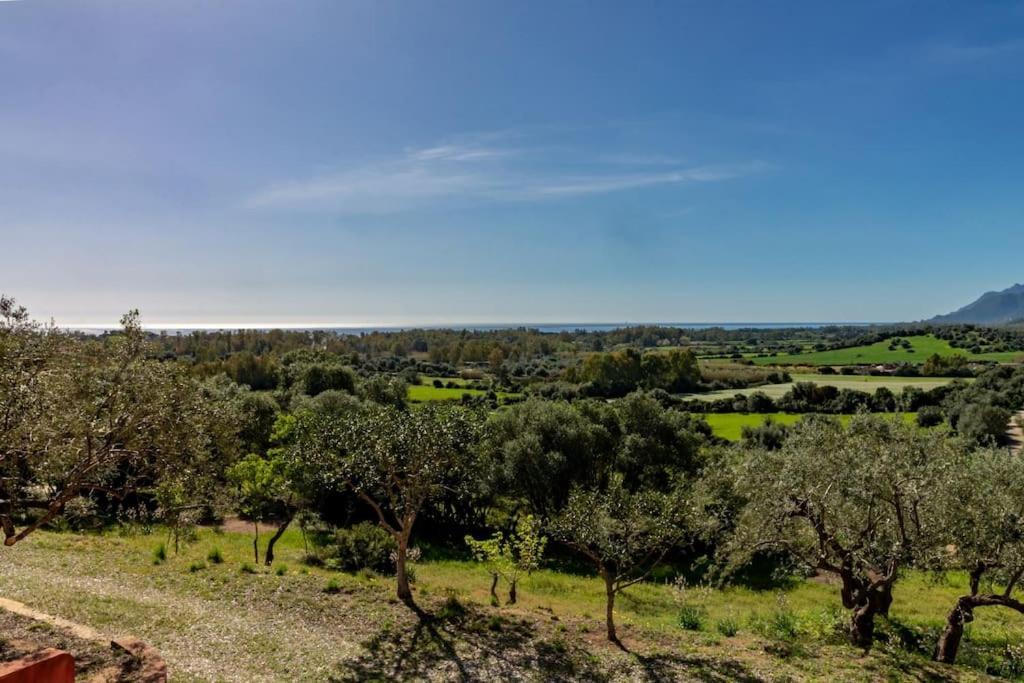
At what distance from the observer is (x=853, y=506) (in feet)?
56.6

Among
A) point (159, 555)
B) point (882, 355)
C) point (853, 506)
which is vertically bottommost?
point (159, 555)

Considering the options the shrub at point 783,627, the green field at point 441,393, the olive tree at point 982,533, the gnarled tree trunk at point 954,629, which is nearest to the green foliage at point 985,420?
the shrub at point 783,627

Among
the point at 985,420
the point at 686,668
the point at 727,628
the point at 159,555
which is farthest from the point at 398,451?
the point at 985,420

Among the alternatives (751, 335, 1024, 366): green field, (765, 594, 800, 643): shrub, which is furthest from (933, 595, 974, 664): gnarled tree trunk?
(751, 335, 1024, 366): green field

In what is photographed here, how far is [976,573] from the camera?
15828 millimetres

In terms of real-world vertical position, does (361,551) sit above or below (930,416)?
below

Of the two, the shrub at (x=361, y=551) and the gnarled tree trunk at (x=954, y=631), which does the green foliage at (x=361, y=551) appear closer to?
the shrub at (x=361, y=551)

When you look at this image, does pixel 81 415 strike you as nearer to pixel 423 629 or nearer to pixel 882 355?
pixel 423 629

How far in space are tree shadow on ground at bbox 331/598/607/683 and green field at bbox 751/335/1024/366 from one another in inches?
5459

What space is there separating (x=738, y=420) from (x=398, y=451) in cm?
6336

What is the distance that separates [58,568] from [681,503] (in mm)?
24510

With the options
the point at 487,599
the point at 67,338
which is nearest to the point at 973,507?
the point at 487,599

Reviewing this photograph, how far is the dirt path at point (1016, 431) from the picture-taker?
5225cm

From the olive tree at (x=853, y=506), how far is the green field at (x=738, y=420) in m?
43.0
